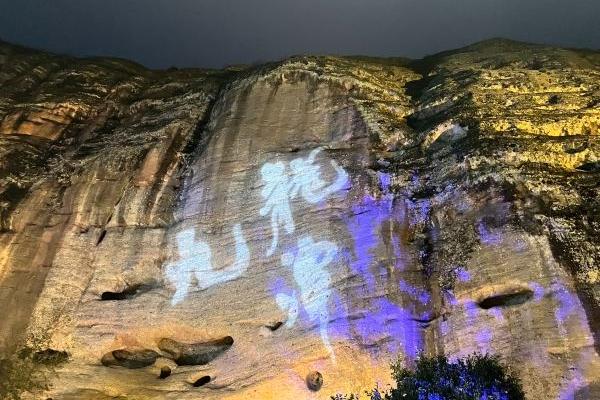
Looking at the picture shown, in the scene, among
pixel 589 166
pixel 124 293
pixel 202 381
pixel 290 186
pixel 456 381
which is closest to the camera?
pixel 456 381

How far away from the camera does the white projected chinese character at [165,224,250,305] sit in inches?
656

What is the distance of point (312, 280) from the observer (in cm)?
1545

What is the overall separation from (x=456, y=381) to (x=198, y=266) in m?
8.30

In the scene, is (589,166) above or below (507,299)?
above

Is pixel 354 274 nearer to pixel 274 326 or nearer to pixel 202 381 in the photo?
pixel 274 326

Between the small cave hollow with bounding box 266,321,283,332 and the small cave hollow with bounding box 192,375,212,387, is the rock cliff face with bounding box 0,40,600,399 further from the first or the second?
the small cave hollow with bounding box 192,375,212,387

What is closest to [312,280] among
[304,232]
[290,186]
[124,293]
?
[304,232]

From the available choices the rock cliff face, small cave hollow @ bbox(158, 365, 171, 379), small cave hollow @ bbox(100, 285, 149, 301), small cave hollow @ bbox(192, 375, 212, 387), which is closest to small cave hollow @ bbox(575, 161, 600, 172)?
the rock cliff face

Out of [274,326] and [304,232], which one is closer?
[274,326]

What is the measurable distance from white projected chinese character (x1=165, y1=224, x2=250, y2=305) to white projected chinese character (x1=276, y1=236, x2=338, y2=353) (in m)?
1.39

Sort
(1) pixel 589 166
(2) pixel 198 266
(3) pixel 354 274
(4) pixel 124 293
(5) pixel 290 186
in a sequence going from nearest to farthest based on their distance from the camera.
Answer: (3) pixel 354 274 → (1) pixel 589 166 → (2) pixel 198 266 → (4) pixel 124 293 → (5) pixel 290 186

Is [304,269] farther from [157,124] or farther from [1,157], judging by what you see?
[1,157]

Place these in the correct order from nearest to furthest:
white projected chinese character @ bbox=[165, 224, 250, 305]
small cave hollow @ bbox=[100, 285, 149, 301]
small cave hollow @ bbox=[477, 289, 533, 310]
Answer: small cave hollow @ bbox=[477, 289, 533, 310]
white projected chinese character @ bbox=[165, 224, 250, 305]
small cave hollow @ bbox=[100, 285, 149, 301]

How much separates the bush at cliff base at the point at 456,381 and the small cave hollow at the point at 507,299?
4.41 feet
